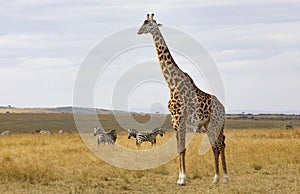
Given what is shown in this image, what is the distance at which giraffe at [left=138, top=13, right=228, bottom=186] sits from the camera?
42.8 feet

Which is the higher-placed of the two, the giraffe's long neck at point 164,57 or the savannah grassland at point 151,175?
the giraffe's long neck at point 164,57

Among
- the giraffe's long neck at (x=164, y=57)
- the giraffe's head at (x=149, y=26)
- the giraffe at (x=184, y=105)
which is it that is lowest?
the giraffe at (x=184, y=105)

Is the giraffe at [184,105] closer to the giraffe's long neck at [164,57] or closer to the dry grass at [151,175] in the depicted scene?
the giraffe's long neck at [164,57]

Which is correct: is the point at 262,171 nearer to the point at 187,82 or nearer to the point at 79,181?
the point at 187,82

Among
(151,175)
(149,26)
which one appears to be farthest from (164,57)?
(151,175)

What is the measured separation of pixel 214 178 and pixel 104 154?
7612mm

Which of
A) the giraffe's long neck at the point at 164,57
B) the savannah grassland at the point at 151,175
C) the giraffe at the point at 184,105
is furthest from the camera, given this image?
the giraffe's long neck at the point at 164,57

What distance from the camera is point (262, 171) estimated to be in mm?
15297

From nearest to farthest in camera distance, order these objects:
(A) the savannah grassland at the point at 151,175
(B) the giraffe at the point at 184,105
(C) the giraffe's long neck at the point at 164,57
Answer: (A) the savannah grassland at the point at 151,175 < (B) the giraffe at the point at 184,105 < (C) the giraffe's long neck at the point at 164,57

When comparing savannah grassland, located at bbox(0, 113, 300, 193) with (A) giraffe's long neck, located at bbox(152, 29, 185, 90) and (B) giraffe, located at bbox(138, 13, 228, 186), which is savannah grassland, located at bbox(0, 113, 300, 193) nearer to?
(B) giraffe, located at bbox(138, 13, 228, 186)

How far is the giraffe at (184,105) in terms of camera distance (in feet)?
42.8

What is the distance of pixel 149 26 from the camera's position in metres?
13.6

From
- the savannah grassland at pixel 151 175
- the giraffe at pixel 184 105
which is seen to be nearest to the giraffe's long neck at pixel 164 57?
the giraffe at pixel 184 105

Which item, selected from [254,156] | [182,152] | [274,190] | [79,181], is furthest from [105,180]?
[254,156]
